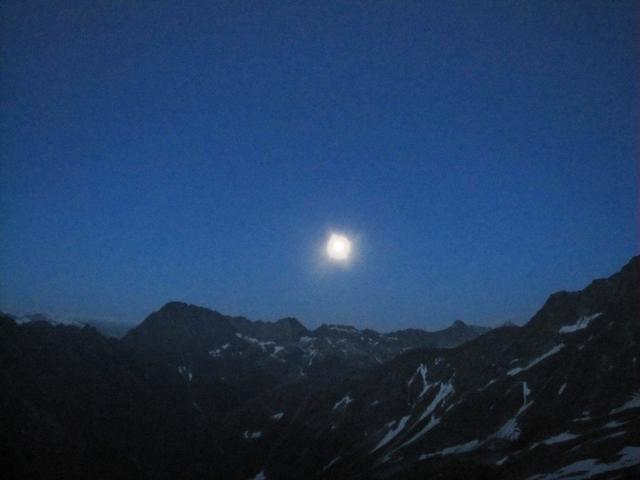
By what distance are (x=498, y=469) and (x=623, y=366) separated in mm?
41919

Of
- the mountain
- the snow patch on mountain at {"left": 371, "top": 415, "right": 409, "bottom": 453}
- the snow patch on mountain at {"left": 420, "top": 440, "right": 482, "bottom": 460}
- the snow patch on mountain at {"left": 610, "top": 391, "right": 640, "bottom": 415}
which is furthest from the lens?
the snow patch on mountain at {"left": 371, "top": 415, "right": 409, "bottom": 453}

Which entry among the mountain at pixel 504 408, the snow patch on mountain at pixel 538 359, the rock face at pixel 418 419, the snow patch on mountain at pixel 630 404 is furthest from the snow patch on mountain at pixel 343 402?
the snow patch on mountain at pixel 630 404

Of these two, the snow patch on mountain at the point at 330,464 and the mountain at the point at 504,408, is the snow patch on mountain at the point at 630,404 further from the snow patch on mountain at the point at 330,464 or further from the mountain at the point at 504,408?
the snow patch on mountain at the point at 330,464

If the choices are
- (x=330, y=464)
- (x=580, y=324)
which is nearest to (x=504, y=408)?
(x=580, y=324)

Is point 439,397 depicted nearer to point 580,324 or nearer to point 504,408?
point 504,408

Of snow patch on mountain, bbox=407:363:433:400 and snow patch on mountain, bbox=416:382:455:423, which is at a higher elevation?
snow patch on mountain, bbox=407:363:433:400

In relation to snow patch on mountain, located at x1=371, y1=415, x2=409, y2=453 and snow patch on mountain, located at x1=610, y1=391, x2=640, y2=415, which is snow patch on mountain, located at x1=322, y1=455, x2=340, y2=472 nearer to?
snow patch on mountain, located at x1=371, y1=415, x2=409, y2=453

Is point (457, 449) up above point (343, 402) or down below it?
below

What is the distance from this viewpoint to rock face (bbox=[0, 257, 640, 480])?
78500 millimetres

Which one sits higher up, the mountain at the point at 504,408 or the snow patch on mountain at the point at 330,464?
the mountain at the point at 504,408

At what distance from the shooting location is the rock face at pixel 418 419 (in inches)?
3091

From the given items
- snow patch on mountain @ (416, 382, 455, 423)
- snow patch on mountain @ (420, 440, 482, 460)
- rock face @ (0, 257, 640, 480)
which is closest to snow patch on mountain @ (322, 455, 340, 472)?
rock face @ (0, 257, 640, 480)

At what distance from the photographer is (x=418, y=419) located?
124188 mm

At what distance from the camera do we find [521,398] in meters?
Result: 104
